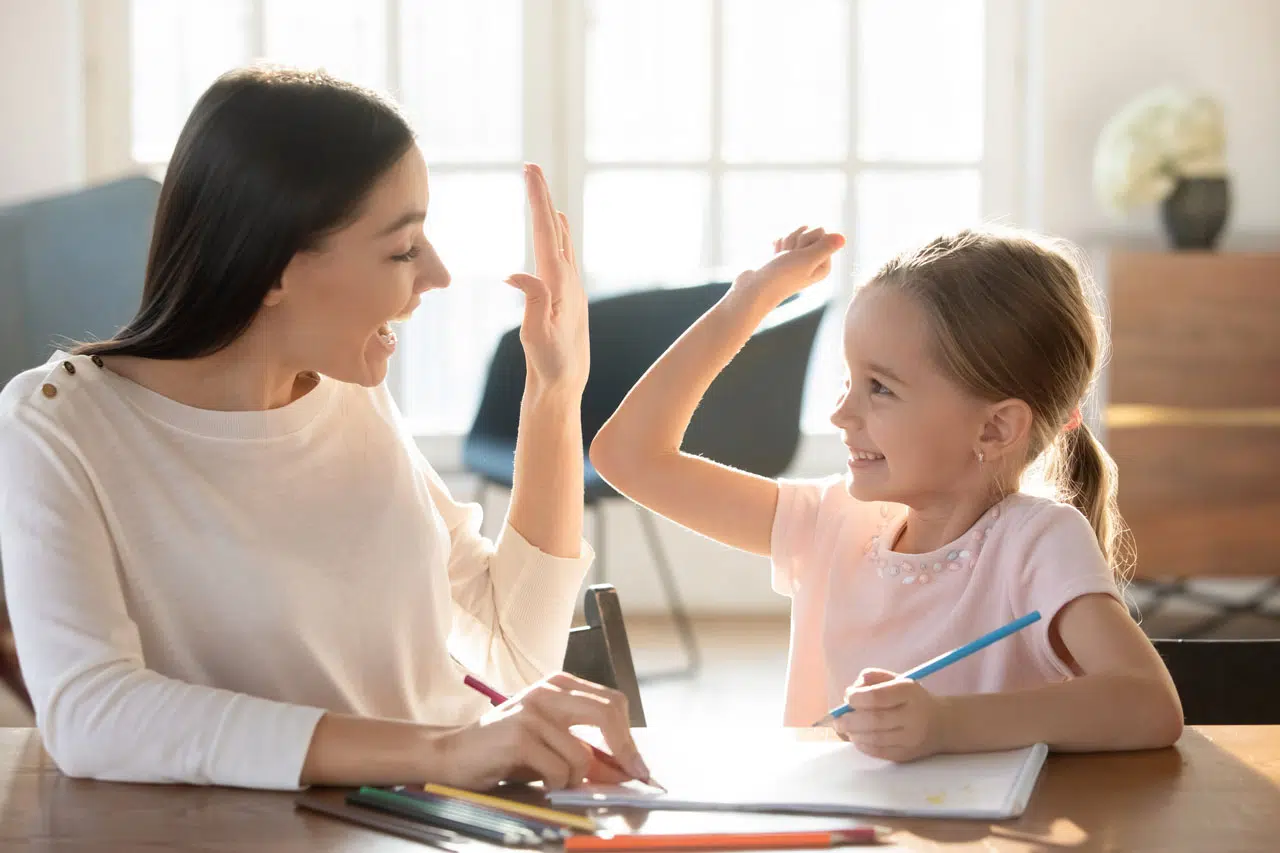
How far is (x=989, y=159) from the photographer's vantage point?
4363 mm

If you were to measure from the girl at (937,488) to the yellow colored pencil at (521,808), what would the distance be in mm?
305

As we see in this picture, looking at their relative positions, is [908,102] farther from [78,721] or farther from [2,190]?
[78,721]

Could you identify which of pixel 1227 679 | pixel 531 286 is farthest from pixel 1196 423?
pixel 531 286

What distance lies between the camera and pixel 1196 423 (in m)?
3.99

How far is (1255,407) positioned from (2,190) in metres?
3.34

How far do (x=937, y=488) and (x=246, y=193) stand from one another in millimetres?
643

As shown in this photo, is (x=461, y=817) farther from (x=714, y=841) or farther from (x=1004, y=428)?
(x=1004, y=428)

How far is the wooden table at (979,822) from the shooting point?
914 mm

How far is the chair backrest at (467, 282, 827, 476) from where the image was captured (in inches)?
135

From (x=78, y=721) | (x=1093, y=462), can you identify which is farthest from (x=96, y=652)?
(x=1093, y=462)

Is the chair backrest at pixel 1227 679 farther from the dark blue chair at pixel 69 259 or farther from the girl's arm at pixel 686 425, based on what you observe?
the dark blue chair at pixel 69 259

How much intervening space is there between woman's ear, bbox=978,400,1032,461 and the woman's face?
1.62 ft

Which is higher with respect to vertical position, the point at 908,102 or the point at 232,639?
the point at 908,102

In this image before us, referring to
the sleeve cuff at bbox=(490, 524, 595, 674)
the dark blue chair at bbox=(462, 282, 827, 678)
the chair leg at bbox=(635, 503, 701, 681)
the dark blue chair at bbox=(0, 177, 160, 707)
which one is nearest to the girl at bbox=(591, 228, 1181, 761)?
the sleeve cuff at bbox=(490, 524, 595, 674)
